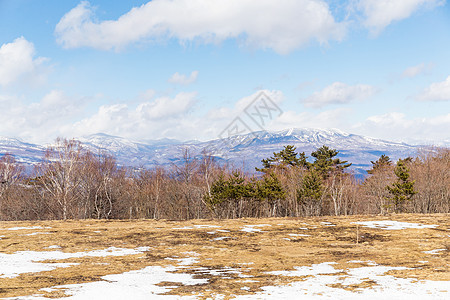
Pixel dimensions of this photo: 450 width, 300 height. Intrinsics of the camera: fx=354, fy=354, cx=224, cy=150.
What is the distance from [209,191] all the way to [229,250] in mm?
34625

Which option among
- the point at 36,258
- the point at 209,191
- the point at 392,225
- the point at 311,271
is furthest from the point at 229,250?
the point at 209,191

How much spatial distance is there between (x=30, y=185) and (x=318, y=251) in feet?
218

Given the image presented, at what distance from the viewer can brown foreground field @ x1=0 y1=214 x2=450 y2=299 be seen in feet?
36.1

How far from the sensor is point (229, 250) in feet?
57.1

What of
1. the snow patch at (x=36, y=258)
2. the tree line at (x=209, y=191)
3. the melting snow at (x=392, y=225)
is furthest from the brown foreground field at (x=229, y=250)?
the tree line at (x=209, y=191)

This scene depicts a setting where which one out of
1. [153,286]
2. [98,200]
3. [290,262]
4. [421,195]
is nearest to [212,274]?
[153,286]

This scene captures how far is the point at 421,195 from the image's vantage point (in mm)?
61281

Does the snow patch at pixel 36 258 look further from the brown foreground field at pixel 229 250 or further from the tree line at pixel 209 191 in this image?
the tree line at pixel 209 191

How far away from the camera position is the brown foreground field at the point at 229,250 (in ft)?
36.1

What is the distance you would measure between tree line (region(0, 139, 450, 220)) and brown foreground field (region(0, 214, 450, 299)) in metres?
19.3

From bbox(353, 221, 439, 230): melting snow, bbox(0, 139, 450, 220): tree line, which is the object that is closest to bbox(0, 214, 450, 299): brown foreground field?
bbox(353, 221, 439, 230): melting snow

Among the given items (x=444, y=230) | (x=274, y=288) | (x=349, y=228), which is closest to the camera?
(x=274, y=288)

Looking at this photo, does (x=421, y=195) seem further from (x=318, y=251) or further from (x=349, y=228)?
(x=318, y=251)

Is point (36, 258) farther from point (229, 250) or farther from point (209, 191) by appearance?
point (209, 191)
